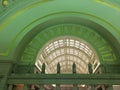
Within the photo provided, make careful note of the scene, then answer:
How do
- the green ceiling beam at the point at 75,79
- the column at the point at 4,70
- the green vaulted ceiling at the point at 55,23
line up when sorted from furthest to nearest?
the green vaulted ceiling at the point at 55,23, the column at the point at 4,70, the green ceiling beam at the point at 75,79

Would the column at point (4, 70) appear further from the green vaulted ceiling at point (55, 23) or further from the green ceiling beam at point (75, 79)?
the green ceiling beam at point (75, 79)

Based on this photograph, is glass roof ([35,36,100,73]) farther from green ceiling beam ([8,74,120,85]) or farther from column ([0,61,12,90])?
green ceiling beam ([8,74,120,85])

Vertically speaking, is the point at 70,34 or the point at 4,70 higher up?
the point at 70,34

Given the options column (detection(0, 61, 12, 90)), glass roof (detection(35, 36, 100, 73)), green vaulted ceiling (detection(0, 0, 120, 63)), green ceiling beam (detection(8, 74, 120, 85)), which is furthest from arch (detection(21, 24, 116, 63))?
green ceiling beam (detection(8, 74, 120, 85))

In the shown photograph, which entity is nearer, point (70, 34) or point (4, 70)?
point (4, 70)

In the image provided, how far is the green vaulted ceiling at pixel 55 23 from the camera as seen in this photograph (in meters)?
8.28

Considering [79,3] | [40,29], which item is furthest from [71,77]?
[40,29]

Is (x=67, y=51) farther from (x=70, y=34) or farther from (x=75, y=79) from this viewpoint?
(x=75, y=79)

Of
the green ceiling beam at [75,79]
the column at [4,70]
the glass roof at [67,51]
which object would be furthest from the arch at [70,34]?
the green ceiling beam at [75,79]

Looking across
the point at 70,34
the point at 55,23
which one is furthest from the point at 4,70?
the point at 70,34

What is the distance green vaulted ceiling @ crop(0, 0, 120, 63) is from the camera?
8.28m

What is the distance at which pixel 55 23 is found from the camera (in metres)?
11.2

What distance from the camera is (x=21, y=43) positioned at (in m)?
10.1

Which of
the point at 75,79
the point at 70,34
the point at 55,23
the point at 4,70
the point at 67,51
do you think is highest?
the point at 67,51
